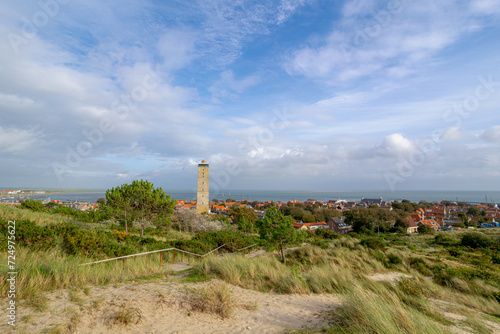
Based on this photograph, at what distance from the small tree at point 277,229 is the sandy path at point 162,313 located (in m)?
8.55

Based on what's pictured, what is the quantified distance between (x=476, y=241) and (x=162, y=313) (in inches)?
1256

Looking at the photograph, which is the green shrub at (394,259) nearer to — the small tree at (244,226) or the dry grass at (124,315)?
the dry grass at (124,315)

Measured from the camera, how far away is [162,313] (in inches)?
184

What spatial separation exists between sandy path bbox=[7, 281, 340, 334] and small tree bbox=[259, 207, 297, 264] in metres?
8.55

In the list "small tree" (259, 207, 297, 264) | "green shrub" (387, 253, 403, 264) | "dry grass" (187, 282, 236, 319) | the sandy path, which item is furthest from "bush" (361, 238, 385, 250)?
"dry grass" (187, 282, 236, 319)

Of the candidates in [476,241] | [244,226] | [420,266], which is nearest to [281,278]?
[420,266]

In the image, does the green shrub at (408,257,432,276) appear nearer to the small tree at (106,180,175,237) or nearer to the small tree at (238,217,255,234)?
the small tree at (106,180,175,237)

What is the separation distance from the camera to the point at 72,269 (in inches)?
230

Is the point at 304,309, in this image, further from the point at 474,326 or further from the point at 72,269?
the point at 72,269

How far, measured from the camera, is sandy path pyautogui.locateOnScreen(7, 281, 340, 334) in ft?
13.1

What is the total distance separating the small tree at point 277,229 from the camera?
1471 cm

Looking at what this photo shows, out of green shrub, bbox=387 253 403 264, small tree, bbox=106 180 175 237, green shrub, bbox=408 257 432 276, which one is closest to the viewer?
green shrub, bbox=408 257 432 276

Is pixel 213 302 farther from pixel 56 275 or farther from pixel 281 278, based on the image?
pixel 56 275

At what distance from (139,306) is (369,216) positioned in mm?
48132
